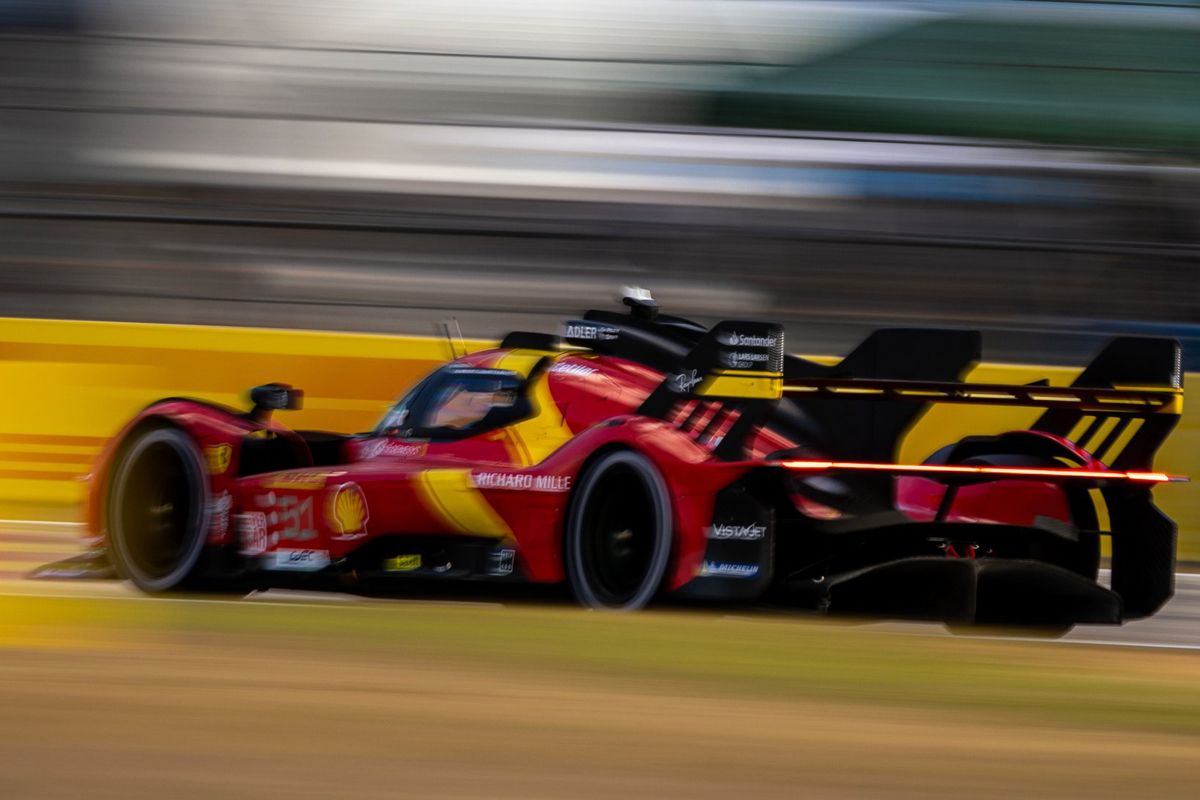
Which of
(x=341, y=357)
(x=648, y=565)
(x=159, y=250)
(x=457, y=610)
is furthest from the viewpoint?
(x=159, y=250)

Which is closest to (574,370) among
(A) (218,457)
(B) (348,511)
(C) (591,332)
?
(C) (591,332)

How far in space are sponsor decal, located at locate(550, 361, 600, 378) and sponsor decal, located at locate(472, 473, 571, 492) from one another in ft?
1.97

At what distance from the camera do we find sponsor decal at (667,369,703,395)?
302 inches

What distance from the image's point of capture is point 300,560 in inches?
331

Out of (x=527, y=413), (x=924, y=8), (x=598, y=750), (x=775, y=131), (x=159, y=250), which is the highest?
(x=924, y=8)

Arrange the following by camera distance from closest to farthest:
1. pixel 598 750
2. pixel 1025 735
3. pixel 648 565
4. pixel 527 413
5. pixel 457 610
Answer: pixel 598 750
pixel 1025 735
pixel 457 610
pixel 648 565
pixel 527 413

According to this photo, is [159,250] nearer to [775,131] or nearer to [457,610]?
[775,131]

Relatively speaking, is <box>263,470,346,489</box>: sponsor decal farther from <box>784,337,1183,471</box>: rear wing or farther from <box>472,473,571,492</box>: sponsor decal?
<box>784,337,1183,471</box>: rear wing

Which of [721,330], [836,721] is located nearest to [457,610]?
[721,330]

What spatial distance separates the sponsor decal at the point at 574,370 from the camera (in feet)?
27.0

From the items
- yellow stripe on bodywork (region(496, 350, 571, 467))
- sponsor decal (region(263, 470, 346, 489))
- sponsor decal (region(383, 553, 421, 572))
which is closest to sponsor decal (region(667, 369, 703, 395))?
yellow stripe on bodywork (region(496, 350, 571, 467))

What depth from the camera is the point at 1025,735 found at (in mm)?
4410

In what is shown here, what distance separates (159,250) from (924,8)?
6.46m

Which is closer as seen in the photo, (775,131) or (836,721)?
(836,721)
